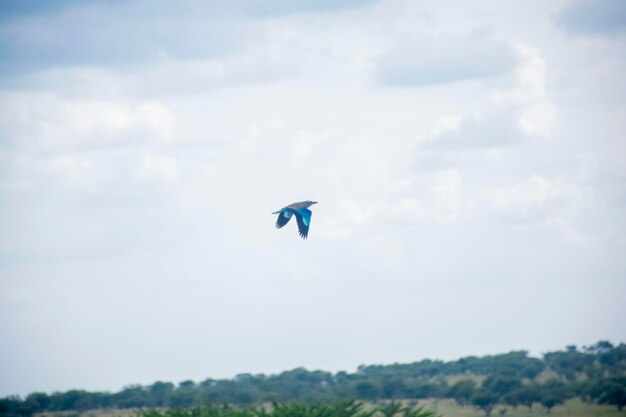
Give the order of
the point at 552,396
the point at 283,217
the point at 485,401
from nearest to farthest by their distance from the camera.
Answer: the point at 283,217
the point at 552,396
the point at 485,401

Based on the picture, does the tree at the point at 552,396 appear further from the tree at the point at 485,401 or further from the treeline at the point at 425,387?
the tree at the point at 485,401

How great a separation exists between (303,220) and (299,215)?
288mm

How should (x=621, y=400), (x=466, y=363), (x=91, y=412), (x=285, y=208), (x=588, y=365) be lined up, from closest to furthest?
1. (x=285, y=208)
2. (x=621, y=400)
3. (x=91, y=412)
4. (x=588, y=365)
5. (x=466, y=363)

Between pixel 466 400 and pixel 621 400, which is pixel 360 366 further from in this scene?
pixel 621 400

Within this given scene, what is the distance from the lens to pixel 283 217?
117 ft

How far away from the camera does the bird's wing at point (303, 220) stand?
3528 cm

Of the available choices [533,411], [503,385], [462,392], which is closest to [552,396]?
[533,411]

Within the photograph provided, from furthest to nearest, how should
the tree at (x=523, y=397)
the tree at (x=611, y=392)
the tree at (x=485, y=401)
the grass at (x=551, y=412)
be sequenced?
the tree at (x=485, y=401) → the tree at (x=523, y=397) → the tree at (x=611, y=392) → the grass at (x=551, y=412)

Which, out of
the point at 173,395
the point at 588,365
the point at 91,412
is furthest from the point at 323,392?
the point at 588,365

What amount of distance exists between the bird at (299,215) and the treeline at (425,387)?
2347 centimetres

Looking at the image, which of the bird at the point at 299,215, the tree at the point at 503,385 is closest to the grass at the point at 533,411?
the tree at the point at 503,385

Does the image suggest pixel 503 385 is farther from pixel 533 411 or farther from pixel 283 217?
pixel 283 217

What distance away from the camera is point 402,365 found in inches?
4166

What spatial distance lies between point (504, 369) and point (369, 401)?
14013mm
